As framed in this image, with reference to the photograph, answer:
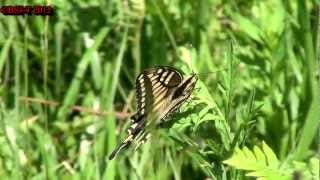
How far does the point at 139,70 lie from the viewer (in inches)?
114

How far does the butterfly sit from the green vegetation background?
0.12 ft

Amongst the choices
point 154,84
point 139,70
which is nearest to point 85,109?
point 139,70

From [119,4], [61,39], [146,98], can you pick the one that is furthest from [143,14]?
[146,98]

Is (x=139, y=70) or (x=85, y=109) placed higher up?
(x=139, y=70)

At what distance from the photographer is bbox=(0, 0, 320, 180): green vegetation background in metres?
2.12

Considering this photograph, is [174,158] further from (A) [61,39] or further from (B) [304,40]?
(A) [61,39]

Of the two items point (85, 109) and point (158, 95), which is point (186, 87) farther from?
point (85, 109)

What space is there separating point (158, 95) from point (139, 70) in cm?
106

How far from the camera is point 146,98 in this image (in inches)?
74.5

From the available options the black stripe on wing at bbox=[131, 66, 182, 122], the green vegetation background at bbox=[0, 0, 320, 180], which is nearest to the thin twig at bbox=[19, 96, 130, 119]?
the green vegetation background at bbox=[0, 0, 320, 180]

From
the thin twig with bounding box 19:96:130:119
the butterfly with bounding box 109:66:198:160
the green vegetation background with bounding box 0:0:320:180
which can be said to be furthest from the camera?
the thin twig with bounding box 19:96:130:119

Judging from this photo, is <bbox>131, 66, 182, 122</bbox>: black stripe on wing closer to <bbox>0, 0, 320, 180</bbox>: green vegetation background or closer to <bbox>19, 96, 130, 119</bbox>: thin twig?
<bbox>0, 0, 320, 180</bbox>: green vegetation background

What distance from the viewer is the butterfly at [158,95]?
1790mm

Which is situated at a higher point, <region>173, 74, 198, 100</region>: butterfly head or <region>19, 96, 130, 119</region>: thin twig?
<region>173, 74, 198, 100</region>: butterfly head
